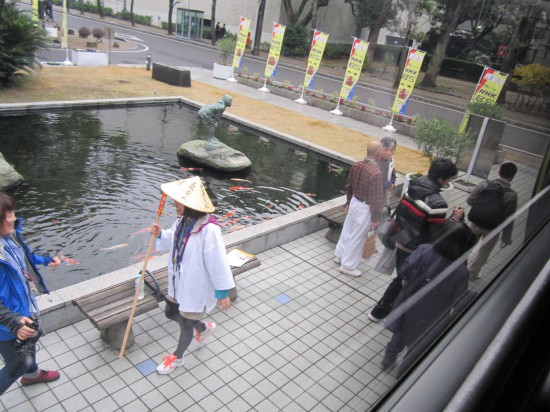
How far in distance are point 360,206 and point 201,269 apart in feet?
8.75

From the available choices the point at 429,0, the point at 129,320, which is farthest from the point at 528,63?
the point at 129,320

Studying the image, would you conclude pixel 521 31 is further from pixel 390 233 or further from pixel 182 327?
pixel 182 327

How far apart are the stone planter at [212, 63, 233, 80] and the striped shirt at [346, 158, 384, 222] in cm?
1499

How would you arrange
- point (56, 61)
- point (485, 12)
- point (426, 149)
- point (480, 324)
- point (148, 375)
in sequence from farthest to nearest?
point (56, 61)
point (426, 149)
point (148, 375)
point (485, 12)
point (480, 324)

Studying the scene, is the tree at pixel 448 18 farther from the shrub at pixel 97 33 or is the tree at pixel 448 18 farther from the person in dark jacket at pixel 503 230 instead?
the shrub at pixel 97 33

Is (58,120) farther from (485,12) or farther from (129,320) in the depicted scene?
(485,12)

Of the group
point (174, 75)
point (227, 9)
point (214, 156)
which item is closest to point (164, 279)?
point (214, 156)

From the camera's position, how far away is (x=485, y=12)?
2418mm

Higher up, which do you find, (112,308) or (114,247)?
(112,308)

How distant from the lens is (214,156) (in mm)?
8828

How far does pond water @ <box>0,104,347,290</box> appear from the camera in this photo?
18.8 feet

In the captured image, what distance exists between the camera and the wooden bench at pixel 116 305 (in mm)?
3539

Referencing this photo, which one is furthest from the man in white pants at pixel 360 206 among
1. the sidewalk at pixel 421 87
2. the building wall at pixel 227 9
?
the building wall at pixel 227 9

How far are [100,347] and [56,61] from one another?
16.9 metres
